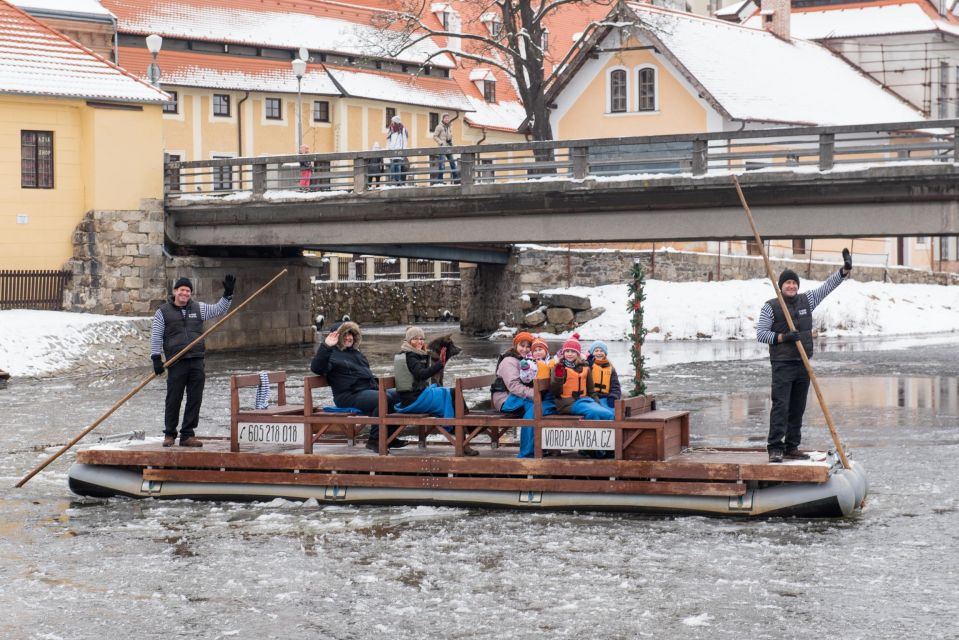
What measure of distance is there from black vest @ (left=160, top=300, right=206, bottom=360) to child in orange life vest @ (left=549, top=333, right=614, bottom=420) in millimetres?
3836

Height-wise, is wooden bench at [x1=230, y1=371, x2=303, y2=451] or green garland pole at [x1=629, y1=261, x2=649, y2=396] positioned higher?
green garland pole at [x1=629, y1=261, x2=649, y2=396]

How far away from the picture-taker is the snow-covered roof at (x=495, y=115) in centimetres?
7062

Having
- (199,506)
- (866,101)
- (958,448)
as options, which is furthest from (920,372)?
(866,101)

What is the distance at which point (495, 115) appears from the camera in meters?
73.1

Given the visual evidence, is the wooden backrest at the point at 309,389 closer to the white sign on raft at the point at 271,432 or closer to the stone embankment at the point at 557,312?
the white sign on raft at the point at 271,432

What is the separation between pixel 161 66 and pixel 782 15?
2404 centimetres

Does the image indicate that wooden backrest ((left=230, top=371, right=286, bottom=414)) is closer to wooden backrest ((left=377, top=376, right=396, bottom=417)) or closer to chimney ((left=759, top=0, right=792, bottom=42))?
wooden backrest ((left=377, top=376, right=396, bottom=417))

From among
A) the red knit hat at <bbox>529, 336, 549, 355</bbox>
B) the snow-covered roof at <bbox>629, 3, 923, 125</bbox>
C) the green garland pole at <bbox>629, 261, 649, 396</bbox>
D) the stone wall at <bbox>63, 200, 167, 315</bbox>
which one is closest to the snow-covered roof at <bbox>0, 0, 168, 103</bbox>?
the stone wall at <bbox>63, 200, 167, 315</bbox>

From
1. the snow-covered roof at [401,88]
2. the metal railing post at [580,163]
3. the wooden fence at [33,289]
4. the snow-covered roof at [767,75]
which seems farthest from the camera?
the snow-covered roof at [401,88]

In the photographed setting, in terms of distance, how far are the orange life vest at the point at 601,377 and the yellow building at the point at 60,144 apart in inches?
911

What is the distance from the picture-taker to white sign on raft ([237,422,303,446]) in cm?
1461

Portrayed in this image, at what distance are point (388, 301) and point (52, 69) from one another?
21711mm

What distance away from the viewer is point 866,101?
56.2m

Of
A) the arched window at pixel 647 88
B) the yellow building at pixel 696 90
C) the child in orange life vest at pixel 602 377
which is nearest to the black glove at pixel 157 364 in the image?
the child in orange life vest at pixel 602 377
